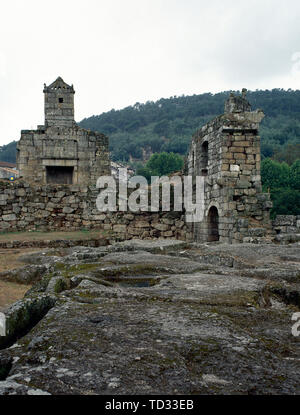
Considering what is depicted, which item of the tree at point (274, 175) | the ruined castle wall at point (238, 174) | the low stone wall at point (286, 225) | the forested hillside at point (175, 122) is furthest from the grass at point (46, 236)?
the forested hillside at point (175, 122)

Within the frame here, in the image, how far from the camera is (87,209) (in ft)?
37.8

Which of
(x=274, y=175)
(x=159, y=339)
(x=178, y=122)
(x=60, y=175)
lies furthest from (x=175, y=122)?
(x=159, y=339)

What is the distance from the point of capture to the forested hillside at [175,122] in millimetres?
82812

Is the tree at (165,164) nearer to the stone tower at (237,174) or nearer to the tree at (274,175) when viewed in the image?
the tree at (274,175)

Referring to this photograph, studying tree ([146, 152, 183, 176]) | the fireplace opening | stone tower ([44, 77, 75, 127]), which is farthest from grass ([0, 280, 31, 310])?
tree ([146, 152, 183, 176])

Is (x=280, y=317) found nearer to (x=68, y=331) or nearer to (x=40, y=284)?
(x=68, y=331)

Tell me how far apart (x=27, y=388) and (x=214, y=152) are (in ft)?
35.6

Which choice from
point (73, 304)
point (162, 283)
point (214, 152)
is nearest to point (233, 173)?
point (214, 152)

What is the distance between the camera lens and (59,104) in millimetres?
17672

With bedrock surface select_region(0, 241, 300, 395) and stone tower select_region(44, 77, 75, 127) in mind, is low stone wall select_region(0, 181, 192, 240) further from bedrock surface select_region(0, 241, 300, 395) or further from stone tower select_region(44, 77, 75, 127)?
bedrock surface select_region(0, 241, 300, 395)

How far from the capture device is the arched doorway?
12125 mm

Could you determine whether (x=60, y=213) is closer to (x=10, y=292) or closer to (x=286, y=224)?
(x=286, y=224)

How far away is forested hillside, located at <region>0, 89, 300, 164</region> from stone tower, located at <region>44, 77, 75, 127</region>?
56511 millimetres

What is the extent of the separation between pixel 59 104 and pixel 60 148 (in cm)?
232
